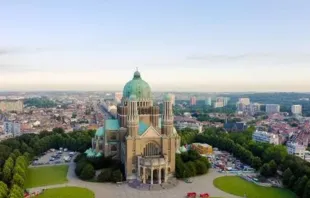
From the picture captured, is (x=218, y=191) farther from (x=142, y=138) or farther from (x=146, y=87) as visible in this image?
(x=146, y=87)

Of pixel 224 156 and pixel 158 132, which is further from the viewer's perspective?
pixel 224 156

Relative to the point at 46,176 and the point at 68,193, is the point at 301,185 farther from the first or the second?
the point at 46,176

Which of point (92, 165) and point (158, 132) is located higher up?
point (158, 132)

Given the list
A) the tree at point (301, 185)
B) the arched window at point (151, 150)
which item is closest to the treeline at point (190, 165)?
the arched window at point (151, 150)

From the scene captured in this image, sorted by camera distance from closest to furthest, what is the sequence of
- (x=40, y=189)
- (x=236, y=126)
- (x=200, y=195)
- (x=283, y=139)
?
(x=200, y=195) → (x=40, y=189) → (x=283, y=139) → (x=236, y=126)

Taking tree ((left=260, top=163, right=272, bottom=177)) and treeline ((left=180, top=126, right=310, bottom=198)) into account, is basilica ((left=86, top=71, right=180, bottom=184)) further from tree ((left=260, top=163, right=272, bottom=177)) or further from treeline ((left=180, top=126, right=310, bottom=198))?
treeline ((left=180, top=126, right=310, bottom=198))

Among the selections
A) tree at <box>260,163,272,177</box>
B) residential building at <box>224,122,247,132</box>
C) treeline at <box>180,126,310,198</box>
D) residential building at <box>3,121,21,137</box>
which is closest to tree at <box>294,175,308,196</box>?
treeline at <box>180,126,310,198</box>

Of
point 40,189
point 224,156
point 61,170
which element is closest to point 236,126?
point 224,156

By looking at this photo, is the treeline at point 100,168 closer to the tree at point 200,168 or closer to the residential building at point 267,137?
the tree at point 200,168

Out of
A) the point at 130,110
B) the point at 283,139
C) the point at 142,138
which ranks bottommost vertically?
the point at 283,139
